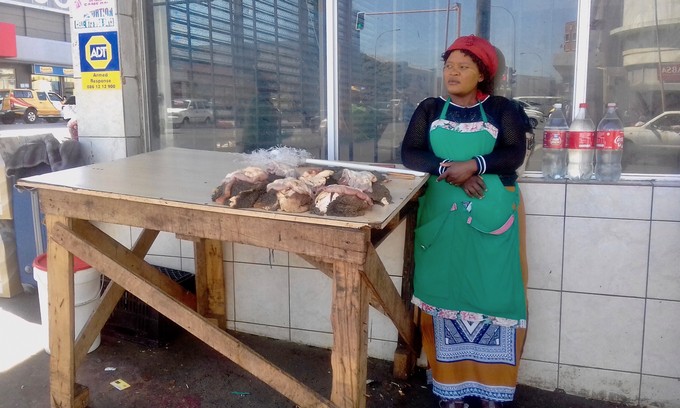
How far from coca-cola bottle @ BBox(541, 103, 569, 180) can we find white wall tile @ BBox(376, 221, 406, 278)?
0.84 meters

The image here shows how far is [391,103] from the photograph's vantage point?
3.24 meters

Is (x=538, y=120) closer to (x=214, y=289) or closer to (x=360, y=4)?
(x=360, y=4)

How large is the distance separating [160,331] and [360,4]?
2.33m

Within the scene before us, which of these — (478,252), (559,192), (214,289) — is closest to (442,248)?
(478,252)

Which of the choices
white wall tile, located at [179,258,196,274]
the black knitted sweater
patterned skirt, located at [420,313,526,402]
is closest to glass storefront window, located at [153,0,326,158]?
white wall tile, located at [179,258,196,274]

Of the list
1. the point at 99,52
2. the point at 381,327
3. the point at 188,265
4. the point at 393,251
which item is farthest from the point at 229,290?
the point at 99,52

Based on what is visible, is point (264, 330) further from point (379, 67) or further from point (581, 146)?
point (581, 146)

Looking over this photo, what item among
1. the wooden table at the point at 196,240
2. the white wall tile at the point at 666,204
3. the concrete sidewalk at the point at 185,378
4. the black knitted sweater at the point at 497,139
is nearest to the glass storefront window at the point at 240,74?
the wooden table at the point at 196,240

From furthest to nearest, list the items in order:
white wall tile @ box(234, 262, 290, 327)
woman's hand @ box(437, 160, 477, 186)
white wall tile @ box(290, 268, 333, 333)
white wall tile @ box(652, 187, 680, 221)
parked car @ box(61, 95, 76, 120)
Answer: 1. parked car @ box(61, 95, 76, 120)
2. white wall tile @ box(234, 262, 290, 327)
3. white wall tile @ box(290, 268, 333, 333)
4. white wall tile @ box(652, 187, 680, 221)
5. woman's hand @ box(437, 160, 477, 186)

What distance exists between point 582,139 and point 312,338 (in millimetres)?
1912

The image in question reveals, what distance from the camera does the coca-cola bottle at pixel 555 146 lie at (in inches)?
107

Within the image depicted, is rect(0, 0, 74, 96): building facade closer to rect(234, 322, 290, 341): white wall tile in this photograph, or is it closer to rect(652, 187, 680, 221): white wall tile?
rect(234, 322, 290, 341): white wall tile

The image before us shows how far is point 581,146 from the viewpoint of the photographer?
2.67 m

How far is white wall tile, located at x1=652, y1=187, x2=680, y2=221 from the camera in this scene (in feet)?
8.39
